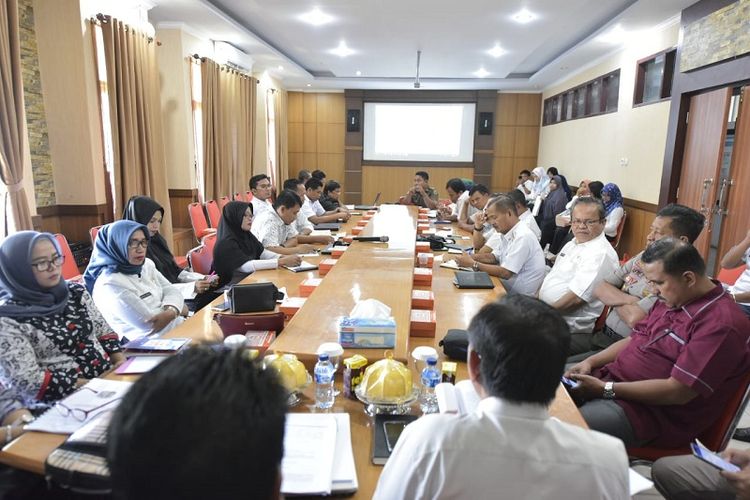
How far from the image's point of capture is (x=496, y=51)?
6.60 meters

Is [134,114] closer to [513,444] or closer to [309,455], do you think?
[309,455]

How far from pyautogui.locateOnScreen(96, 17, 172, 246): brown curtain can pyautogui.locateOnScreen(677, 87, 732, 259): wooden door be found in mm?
5303

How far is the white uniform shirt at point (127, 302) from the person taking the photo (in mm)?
2139

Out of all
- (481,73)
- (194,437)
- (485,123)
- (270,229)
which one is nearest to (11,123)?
(270,229)

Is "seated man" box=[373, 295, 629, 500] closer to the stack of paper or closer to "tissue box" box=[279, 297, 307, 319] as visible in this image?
the stack of paper

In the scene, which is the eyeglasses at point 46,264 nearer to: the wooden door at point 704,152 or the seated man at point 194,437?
the seated man at point 194,437

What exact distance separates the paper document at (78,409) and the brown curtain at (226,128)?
16.4 feet

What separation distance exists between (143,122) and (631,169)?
5.60m

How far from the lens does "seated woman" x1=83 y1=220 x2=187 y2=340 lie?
214 centimetres

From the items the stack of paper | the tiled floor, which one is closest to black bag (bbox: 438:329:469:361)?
the stack of paper

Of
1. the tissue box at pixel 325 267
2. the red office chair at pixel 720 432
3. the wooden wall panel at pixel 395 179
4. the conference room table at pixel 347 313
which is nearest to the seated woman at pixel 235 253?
the conference room table at pixel 347 313

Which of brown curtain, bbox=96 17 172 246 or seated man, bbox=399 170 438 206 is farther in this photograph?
seated man, bbox=399 170 438 206

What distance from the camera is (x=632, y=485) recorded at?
1125 millimetres

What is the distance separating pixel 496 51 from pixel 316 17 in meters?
2.79
